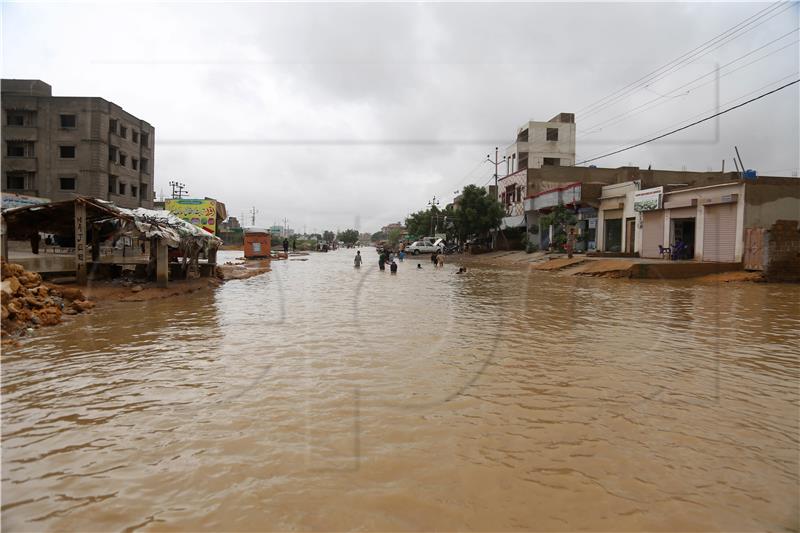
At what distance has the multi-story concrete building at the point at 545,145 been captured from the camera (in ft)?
173

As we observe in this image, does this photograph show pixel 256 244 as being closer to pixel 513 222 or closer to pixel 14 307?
pixel 513 222

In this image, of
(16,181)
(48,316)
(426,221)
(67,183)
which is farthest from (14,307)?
(426,221)

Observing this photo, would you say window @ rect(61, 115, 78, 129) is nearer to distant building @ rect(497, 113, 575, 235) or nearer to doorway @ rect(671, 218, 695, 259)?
distant building @ rect(497, 113, 575, 235)

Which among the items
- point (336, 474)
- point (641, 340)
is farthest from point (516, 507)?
point (641, 340)

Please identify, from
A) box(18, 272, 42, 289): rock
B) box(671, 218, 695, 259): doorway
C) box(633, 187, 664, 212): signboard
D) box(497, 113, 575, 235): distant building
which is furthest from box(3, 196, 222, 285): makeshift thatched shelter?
box(497, 113, 575, 235): distant building

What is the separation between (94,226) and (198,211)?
30.2m

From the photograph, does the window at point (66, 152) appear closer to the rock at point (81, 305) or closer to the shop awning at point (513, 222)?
the rock at point (81, 305)

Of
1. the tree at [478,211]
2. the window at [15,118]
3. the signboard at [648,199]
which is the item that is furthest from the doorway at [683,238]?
the window at [15,118]

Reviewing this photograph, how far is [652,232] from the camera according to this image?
1116 inches

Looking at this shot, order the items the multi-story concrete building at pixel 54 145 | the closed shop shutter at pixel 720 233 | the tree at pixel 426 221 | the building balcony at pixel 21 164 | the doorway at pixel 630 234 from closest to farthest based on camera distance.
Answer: the closed shop shutter at pixel 720 233 < the doorway at pixel 630 234 < the building balcony at pixel 21 164 < the multi-story concrete building at pixel 54 145 < the tree at pixel 426 221

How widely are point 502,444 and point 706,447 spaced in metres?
1.81

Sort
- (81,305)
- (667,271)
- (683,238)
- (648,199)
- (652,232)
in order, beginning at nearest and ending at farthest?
(81,305) < (667,271) < (683,238) < (648,199) < (652,232)

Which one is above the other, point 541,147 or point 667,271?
point 541,147

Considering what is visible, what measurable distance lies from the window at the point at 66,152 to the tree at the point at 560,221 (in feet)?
134
